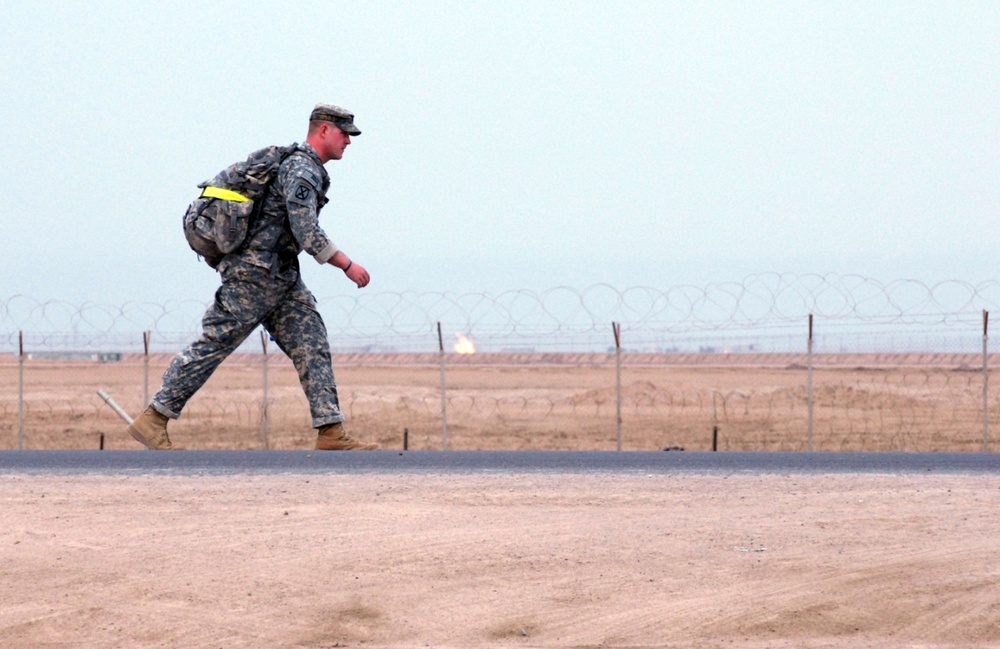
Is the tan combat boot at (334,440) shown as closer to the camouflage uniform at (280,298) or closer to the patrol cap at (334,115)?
the camouflage uniform at (280,298)

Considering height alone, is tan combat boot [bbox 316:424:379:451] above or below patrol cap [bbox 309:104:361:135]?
below

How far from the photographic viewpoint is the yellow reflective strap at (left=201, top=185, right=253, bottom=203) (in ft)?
23.6

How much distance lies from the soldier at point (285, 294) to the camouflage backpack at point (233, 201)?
0.22ft

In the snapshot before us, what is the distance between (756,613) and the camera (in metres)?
4.61

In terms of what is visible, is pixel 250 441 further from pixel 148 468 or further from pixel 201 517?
pixel 201 517

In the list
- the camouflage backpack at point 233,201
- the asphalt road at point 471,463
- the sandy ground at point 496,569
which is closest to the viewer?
the sandy ground at point 496,569

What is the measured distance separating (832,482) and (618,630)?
2970mm

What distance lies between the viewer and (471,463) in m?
9.03

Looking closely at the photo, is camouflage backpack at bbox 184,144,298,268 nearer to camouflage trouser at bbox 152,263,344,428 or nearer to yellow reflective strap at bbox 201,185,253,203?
yellow reflective strap at bbox 201,185,253,203

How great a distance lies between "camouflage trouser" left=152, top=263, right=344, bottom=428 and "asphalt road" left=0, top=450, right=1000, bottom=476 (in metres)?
0.64

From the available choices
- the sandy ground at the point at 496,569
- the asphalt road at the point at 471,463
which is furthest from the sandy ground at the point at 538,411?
the sandy ground at the point at 496,569

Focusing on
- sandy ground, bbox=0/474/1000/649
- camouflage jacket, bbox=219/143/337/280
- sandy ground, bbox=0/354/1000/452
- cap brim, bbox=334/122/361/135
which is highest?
cap brim, bbox=334/122/361/135

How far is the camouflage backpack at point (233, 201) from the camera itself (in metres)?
7.17

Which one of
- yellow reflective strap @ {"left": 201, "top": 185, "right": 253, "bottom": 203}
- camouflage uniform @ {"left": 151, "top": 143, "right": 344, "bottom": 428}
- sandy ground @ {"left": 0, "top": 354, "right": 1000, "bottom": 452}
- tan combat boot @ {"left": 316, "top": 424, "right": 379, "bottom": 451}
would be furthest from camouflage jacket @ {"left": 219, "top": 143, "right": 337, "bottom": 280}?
sandy ground @ {"left": 0, "top": 354, "right": 1000, "bottom": 452}
